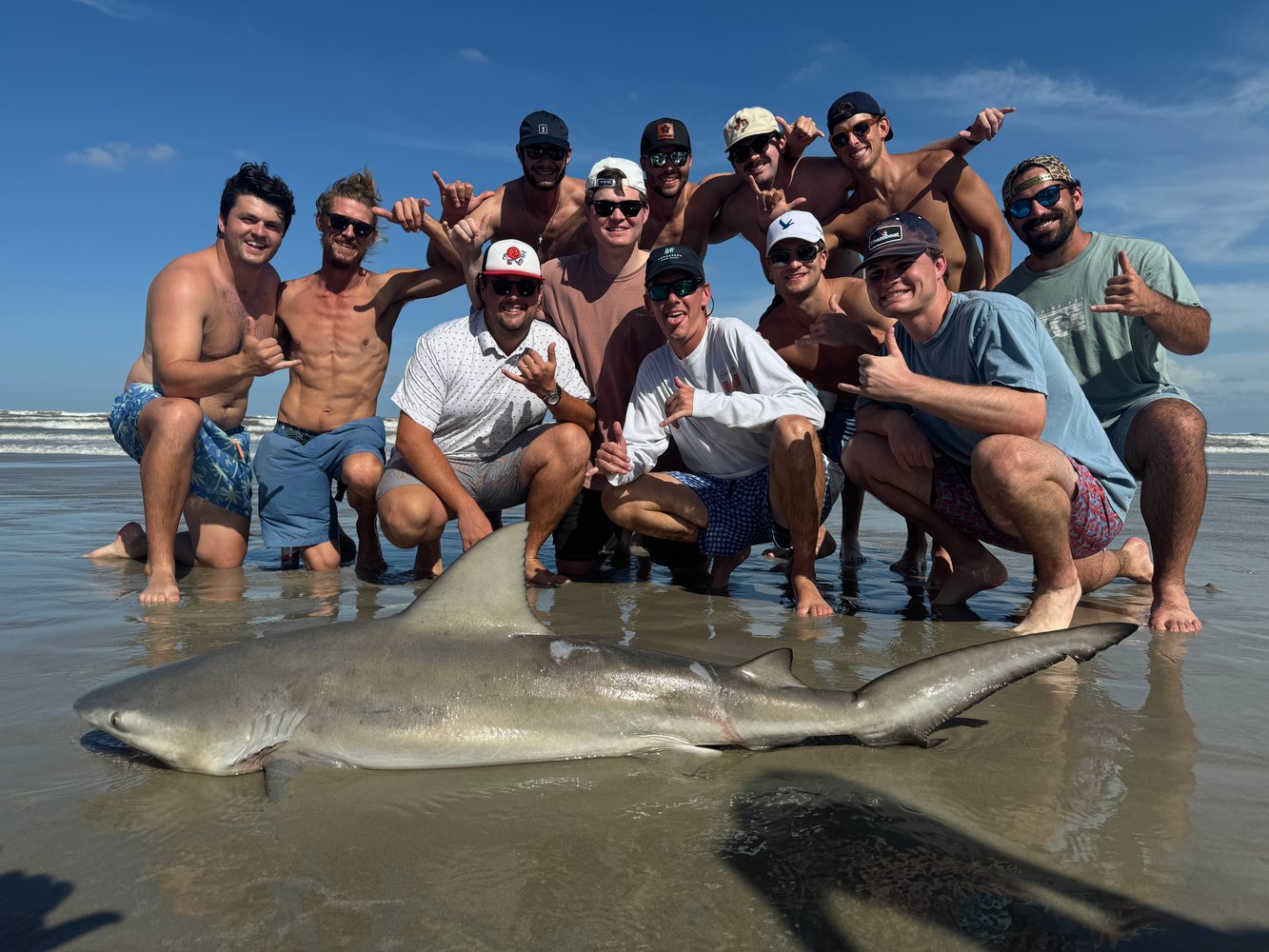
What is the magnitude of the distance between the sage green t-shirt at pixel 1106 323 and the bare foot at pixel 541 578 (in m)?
3.41

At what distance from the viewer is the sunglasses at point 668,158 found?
21.9 feet

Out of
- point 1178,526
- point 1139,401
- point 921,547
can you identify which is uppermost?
point 1139,401

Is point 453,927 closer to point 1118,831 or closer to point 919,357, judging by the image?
point 1118,831

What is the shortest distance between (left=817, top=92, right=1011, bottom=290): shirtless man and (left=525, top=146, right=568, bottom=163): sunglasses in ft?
7.04

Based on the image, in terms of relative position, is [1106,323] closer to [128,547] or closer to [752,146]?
[752,146]

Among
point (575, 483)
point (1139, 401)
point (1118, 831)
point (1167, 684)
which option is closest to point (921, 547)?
point (1139, 401)

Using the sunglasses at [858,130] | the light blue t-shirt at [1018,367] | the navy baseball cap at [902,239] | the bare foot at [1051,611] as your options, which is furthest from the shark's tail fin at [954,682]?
the sunglasses at [858,130]

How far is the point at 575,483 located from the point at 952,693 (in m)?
3.35

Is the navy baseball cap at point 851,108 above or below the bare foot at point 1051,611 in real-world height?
above

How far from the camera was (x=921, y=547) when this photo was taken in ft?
21.5

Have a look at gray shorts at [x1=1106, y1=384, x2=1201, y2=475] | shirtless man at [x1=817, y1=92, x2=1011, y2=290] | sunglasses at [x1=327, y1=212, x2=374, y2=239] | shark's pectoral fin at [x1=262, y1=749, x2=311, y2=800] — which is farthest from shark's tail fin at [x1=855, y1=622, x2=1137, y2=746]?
sunglasses at [x1=327, y1=212, x2=374, y2=239]

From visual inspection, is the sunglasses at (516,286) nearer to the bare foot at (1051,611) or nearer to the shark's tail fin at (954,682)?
the bare foot at (1051,611)

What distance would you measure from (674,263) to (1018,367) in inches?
78.1

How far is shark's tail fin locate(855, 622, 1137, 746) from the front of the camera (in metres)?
2.65
